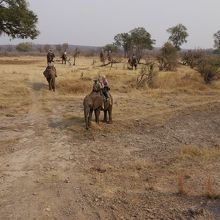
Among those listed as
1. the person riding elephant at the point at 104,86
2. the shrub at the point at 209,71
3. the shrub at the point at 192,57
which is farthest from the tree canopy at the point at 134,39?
the person riding elephant at the point at 104,86

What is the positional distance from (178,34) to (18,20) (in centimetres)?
3399

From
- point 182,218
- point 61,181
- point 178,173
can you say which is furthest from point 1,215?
point 178,173

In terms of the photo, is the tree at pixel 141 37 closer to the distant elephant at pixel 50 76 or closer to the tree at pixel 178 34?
the tree at pixel 178 34

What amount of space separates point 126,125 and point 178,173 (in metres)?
4.63

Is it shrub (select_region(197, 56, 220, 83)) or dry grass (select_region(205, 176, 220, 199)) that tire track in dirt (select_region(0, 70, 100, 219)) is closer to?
dry grass (select_region(205, 176, 220, 199))

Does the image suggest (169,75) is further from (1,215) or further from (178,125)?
(1,215)

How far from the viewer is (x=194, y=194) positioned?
8562 mm

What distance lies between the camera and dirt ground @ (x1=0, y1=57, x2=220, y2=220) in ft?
26.5

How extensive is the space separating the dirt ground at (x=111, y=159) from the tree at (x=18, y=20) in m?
8.97

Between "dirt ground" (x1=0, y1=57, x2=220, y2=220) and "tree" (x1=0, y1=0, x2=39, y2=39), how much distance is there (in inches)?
353

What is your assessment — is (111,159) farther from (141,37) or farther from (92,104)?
(141,37)

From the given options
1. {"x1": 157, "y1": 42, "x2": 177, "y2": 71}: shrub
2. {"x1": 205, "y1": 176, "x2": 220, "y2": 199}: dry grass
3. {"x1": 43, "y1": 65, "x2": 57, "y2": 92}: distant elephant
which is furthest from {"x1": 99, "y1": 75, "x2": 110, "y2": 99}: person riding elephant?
{"x1": 157, "y1": 42, "x2": 177, "y2": 71}: shrub

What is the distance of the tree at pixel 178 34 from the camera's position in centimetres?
5797

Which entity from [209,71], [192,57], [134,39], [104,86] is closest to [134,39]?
[134,39]
